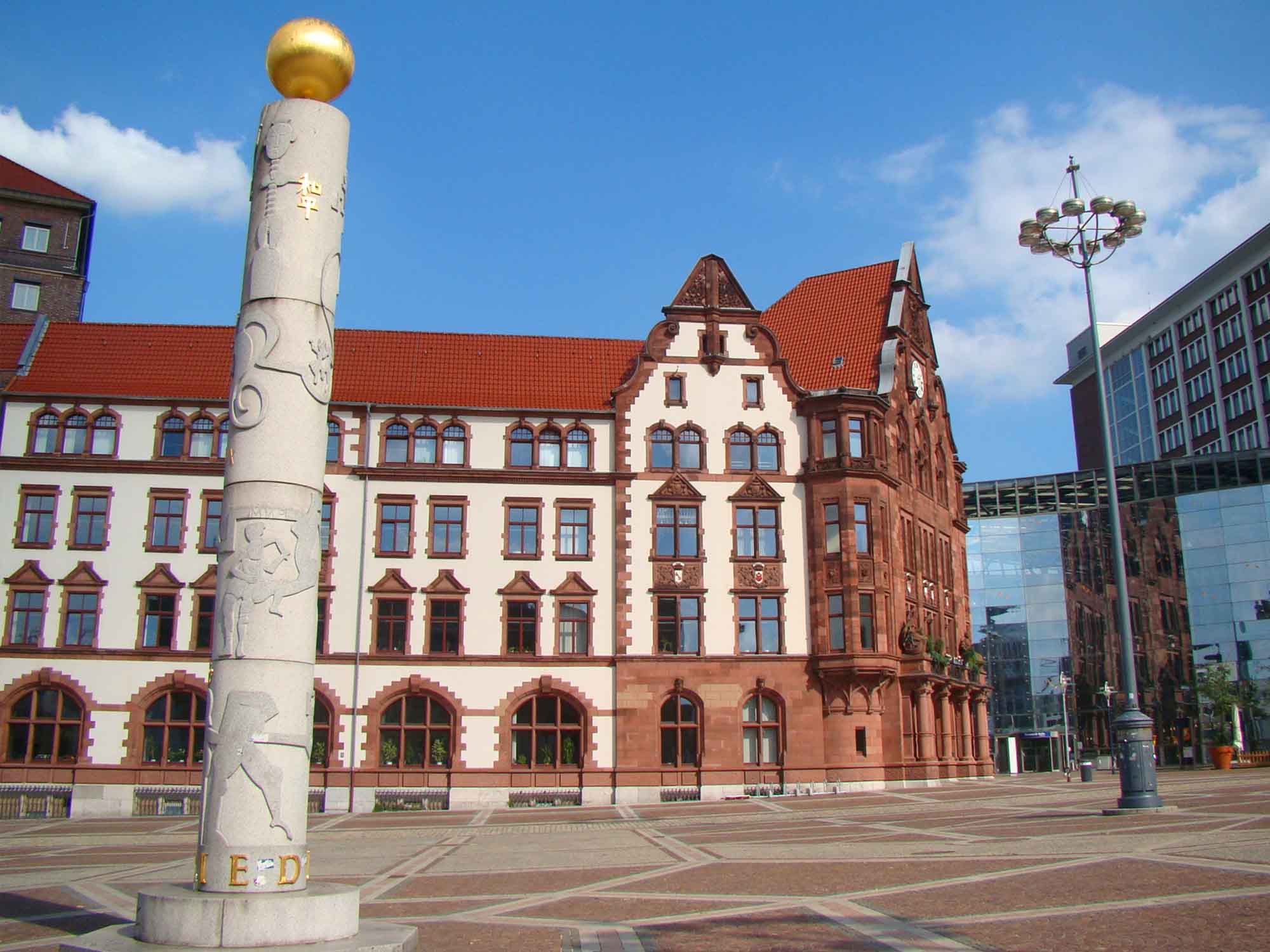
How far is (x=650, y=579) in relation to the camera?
1753 inches

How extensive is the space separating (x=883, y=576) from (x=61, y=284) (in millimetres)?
43457

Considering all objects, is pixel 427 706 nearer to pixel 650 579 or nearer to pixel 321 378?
pixel 650 579

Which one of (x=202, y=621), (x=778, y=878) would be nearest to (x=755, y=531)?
(x=202, y=621)

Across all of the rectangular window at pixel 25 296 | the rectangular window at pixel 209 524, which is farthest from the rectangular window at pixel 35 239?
the rectangular window at pixel 209 524

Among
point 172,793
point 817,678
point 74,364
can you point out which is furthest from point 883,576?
point 74,364

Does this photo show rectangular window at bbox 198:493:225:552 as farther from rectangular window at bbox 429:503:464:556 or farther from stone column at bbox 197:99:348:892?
stone column at bbox 197:99:348:892

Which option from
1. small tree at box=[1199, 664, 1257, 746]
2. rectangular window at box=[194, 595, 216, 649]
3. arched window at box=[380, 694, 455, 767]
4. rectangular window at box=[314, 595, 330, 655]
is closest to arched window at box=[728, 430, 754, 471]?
arched window at box=[380, 694, 455, 767]

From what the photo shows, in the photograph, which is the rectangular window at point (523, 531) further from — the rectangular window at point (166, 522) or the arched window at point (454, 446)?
the rectangular window at point (166, 522)

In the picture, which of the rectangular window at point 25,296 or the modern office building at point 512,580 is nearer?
the modern office building at point 512,580

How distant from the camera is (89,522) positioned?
143 feet

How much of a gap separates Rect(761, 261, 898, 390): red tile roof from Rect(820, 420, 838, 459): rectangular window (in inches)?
90.5

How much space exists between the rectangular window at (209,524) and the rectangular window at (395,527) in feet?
19.7

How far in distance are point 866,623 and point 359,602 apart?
18743 millimetres

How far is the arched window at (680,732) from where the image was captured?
143 ft
